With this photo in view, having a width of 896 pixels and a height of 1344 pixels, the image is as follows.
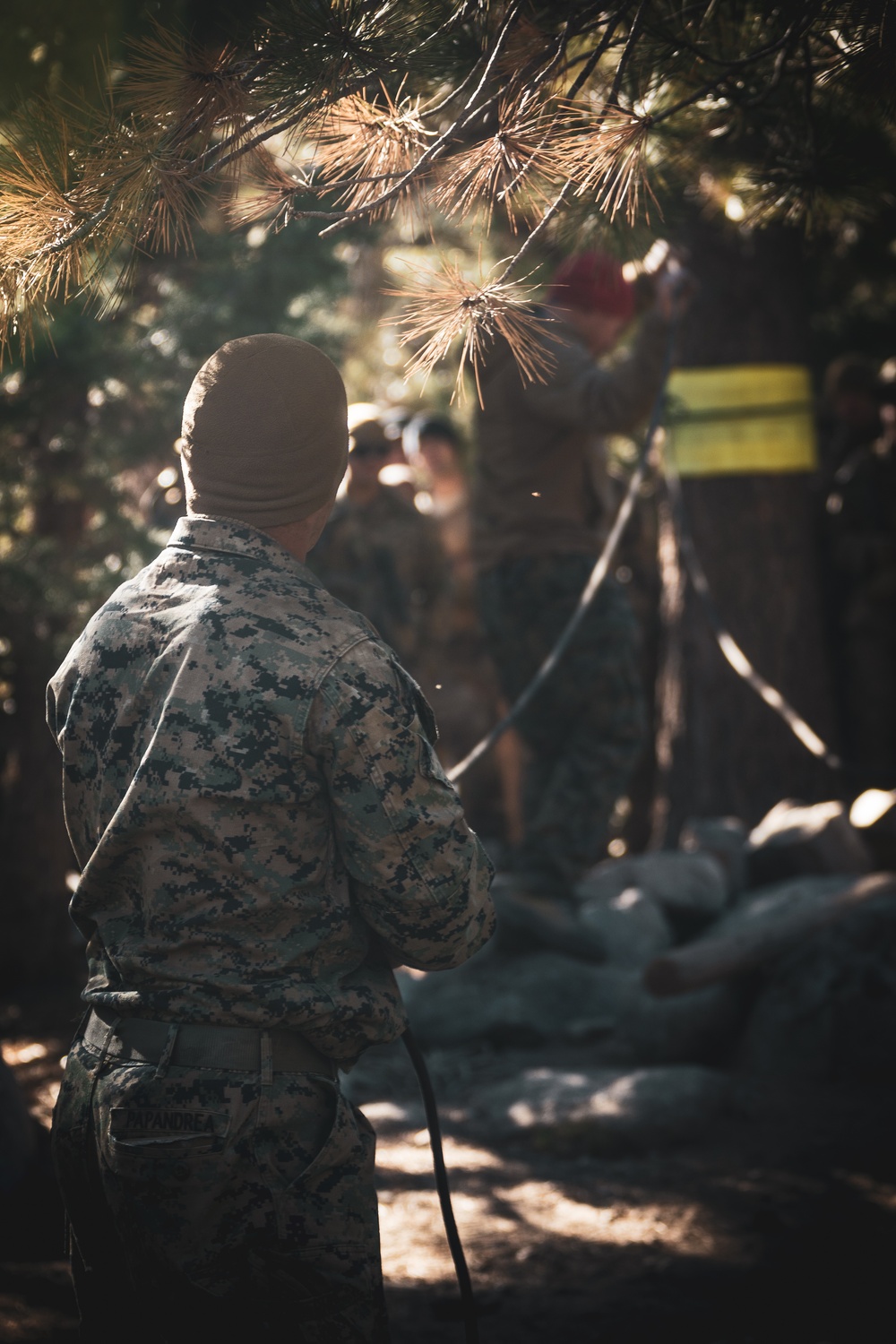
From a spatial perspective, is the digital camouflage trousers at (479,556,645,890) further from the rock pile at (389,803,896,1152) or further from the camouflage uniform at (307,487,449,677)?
the camouflage uniform at (307,487,449,677)

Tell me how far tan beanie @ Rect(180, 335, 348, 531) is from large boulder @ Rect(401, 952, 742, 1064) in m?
3.55

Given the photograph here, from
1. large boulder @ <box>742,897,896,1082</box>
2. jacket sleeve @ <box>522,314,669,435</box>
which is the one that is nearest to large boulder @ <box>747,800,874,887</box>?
large boulder @ <box>742,897,896,1082</box>

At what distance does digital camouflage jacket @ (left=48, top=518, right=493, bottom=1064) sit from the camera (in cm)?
184

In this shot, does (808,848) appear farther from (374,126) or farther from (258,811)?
(258,811)

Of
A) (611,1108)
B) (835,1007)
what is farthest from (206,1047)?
(835,1007)

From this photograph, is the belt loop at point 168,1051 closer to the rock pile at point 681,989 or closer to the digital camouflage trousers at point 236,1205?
the digital camouflage trousers at point 236,1205

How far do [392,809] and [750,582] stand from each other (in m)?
5.75

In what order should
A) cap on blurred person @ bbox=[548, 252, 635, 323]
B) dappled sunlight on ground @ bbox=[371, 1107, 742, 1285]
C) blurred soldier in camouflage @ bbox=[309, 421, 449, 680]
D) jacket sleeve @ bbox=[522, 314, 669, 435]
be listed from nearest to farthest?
dappled sunlight on ground @ bbox=[371, 1107, 742, 1285]
jacket sleeve @ bbox=[522, 314, 669, 435]
cap on blurred person @ bbox=[548, 252, 635, 323]
blurred soldier in camouflage @ bbox=[309, 421, 449, 680]

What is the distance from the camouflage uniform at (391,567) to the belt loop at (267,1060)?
405 centimetres

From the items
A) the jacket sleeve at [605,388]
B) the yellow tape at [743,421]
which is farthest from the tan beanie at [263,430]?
the yellow tape at [743,421]

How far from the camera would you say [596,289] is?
5.13 m

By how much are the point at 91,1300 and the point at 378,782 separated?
0.99 metres

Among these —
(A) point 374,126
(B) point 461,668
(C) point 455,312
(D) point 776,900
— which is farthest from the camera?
(B) point 461,668

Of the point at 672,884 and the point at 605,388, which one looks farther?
the point at 672,884
